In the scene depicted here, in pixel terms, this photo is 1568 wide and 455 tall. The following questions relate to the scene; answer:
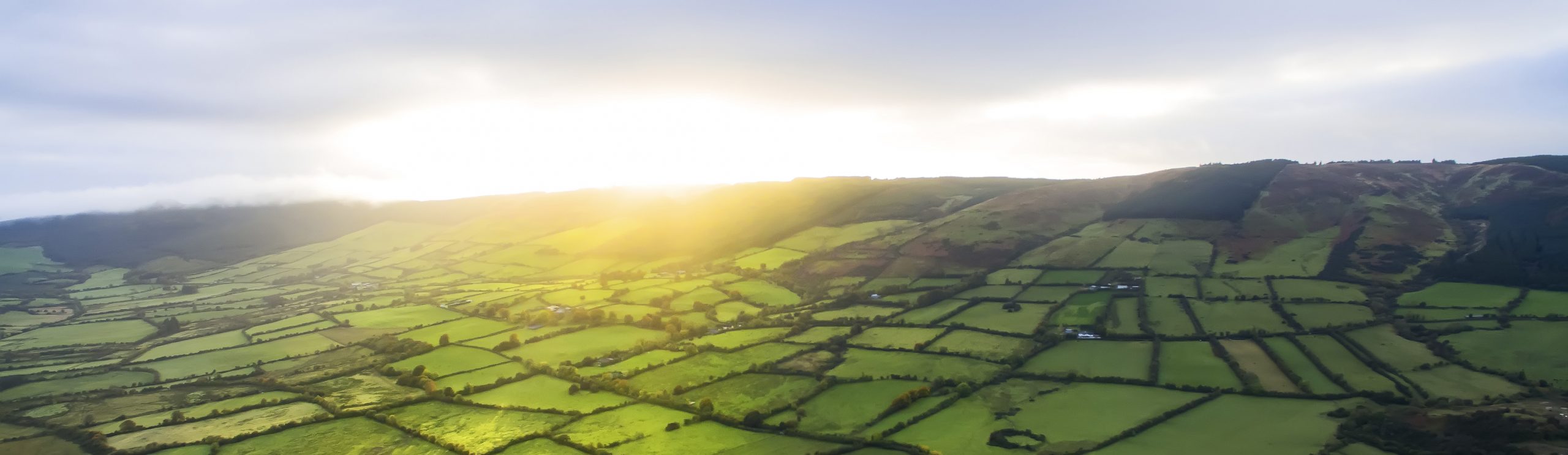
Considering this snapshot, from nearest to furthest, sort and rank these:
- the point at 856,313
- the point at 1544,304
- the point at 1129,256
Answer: the point at 1544,304 → the point at 856,313 → the point at 1129,256

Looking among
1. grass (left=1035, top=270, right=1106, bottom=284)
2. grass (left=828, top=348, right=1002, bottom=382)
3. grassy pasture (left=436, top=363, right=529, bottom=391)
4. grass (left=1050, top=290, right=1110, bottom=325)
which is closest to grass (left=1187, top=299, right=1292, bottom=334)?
grass (left=1050, top=290, right=1110, bottom=325)

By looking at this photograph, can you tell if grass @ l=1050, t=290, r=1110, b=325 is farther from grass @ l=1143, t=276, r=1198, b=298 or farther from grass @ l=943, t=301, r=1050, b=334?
grass @ l=1143, t=276, r=1198, b=298

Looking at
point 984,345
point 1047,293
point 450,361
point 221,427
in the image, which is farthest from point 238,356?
point 1047,293

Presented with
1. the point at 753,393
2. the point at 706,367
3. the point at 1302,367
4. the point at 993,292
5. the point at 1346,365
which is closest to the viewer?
the point at 1346,365

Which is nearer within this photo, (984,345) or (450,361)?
(984,345)

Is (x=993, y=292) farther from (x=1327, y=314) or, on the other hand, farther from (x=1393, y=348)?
(x=1393, y=348)

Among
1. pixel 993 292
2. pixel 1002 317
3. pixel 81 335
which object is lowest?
pixel 81 335
